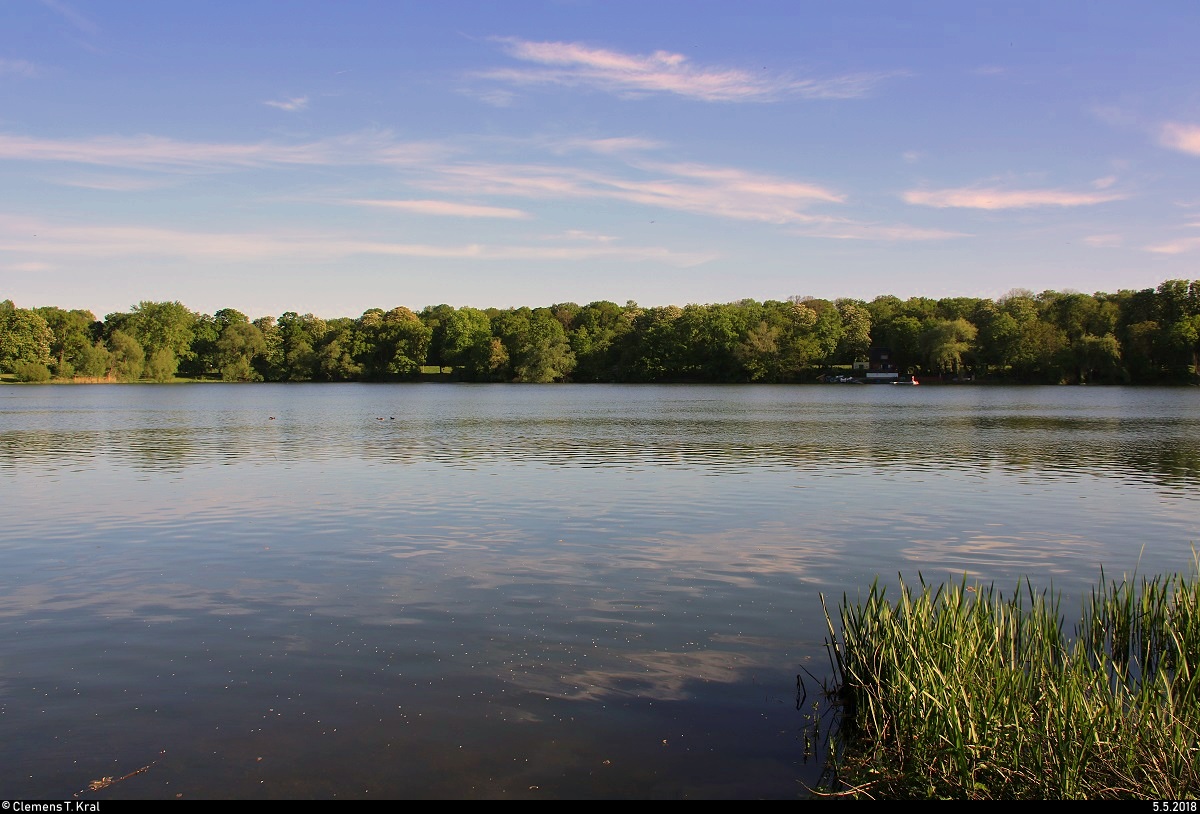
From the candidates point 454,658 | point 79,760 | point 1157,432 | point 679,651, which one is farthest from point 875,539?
point 1157,432

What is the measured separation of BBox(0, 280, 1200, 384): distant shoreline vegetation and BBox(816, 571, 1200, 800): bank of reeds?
116 m

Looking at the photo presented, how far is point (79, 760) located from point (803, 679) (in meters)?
6.77

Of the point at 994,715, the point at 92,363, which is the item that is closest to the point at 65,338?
the point at 92,363

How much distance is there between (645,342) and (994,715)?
13578cm

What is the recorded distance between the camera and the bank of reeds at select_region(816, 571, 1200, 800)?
21.1ft

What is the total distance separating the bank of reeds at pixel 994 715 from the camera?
6.45 metres

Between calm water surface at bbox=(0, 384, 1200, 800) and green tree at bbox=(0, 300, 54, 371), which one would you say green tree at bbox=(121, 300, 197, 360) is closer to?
green tree at bbox=(0, 300, 54, 371)

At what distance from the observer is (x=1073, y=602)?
12.4 metres

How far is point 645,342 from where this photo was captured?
14212cm

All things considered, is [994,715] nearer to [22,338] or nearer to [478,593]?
[478,593]

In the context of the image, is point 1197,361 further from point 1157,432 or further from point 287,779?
point 287,779

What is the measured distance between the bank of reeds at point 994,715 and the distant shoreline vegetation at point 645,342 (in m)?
116

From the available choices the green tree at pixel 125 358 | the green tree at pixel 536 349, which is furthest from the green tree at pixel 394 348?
the green tree at pixel 125 358

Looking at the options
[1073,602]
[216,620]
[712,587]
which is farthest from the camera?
[712,587]
